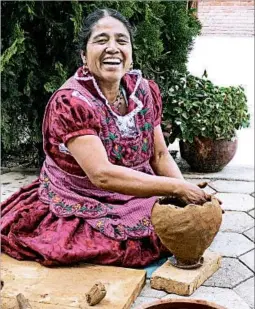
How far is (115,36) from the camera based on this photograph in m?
3.16

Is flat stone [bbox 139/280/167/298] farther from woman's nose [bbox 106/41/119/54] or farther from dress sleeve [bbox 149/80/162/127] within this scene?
woman's nose [bbox 106/41/119/54]

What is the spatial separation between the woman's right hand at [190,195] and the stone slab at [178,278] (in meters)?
0.29

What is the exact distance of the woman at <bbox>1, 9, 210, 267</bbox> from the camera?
9.75ft

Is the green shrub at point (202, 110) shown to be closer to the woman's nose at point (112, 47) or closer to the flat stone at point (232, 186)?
the flat stone at point (232, 186)

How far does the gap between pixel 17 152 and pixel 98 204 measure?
2076 mm

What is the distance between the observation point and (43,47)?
4832mm

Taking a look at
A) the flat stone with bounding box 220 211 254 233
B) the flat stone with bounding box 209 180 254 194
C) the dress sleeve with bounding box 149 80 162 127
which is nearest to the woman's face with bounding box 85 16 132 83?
the dress sleeve with bounding box 149 80 162 127

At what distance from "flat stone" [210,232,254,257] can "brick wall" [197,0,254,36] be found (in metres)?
1.49

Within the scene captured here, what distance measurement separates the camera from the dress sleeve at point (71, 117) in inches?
118

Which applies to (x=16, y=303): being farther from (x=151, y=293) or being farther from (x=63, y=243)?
(x=151, y=293)

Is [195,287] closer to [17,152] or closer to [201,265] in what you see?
[201,265]

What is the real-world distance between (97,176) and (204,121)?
2037mm

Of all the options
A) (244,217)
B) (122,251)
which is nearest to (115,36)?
(122,251)

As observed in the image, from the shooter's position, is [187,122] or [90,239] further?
[187,122]
